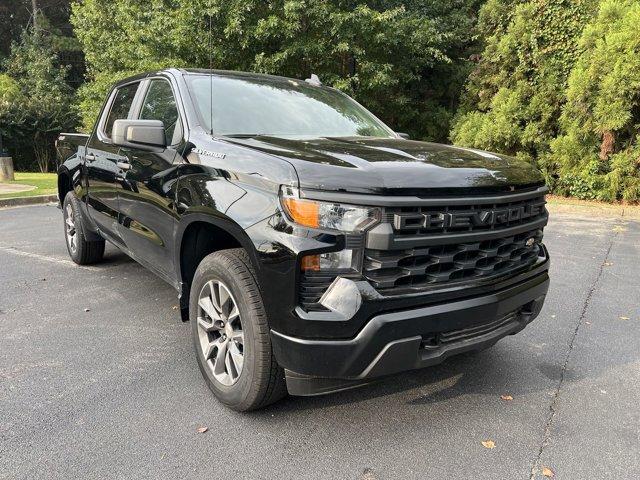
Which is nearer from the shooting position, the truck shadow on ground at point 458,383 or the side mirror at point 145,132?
the truck shadow on ground at point 458,383

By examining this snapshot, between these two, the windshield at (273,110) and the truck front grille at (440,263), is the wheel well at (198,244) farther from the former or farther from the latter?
the truck front grille at (440,263)

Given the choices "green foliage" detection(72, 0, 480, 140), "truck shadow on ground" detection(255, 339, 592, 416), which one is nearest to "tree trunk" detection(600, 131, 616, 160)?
"green foliage" detection(72, 0, 480, 140)

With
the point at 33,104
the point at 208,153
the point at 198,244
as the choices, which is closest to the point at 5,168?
the point at 33,104

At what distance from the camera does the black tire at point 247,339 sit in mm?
2400

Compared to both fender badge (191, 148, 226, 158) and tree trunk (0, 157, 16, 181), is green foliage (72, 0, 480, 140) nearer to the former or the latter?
tree trunk (0, 157, 16, 181)

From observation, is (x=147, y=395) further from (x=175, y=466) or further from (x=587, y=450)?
(x=587, y=450)

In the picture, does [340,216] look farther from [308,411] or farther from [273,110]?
[273,110]

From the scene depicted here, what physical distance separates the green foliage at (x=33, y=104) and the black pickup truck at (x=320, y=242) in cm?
2272

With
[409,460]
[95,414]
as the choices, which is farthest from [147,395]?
[409,460]

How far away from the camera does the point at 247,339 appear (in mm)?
2447

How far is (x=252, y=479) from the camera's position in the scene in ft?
7.29

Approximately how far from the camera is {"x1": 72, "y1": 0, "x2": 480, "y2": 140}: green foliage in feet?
40.3

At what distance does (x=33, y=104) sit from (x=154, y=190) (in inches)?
931

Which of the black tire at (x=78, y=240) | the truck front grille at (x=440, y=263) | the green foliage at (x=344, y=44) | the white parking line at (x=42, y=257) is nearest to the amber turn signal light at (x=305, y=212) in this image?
the truck front grille at (x=440, y=263)
